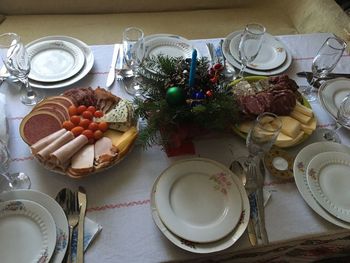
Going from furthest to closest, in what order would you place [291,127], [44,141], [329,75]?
1. [329,75]
2. [291,127]
3. [44,141]

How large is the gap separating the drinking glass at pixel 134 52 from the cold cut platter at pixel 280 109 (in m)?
0.29

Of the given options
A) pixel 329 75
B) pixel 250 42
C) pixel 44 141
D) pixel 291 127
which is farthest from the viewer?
pixel 329 75

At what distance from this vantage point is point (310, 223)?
31.0 inches

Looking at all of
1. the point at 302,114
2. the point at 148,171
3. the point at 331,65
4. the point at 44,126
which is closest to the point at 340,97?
the point at 331,65

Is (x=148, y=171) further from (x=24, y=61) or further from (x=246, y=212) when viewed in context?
(x=24, y=61)

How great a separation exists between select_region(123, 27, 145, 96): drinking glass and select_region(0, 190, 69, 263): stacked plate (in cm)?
44

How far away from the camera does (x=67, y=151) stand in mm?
788

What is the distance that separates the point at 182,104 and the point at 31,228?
1.47 feet

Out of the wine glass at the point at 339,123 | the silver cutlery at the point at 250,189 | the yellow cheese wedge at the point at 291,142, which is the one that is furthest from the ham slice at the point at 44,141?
the wine glass at the point at 339,123

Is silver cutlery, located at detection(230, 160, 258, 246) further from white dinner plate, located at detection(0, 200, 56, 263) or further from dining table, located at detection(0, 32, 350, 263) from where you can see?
white dinner plate, located at detection(0, 200, 56, 263)

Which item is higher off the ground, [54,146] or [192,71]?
[192,71]

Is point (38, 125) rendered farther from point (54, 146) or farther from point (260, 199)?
point (260, 199)

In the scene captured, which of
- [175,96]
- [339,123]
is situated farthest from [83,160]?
[339,123]

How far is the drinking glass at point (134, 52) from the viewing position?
0.98 metres
